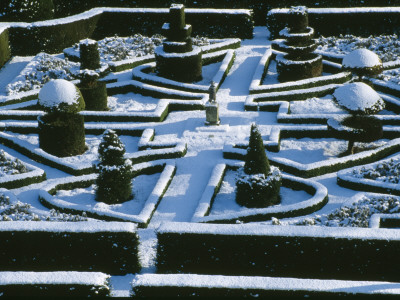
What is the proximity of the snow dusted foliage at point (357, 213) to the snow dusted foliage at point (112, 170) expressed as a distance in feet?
12.7

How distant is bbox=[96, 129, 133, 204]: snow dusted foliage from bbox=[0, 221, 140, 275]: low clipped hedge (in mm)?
2696

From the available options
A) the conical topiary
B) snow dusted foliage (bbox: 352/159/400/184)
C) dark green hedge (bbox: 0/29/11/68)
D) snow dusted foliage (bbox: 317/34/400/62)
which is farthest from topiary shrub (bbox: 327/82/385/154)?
dark green hedge (bbox: 0/29/11/68)

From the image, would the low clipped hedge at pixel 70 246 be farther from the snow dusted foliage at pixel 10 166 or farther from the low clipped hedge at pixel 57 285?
the snow dusted foliage at pixel 10 166

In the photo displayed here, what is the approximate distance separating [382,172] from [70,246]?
8013 mm

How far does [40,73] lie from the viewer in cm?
2212

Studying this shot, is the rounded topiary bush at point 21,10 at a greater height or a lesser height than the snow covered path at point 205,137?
greater

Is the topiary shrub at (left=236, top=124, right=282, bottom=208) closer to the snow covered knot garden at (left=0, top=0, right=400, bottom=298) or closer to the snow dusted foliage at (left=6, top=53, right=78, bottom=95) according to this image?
the snow covered knot garden at (left=0, top=0, right=400, bottom=298)

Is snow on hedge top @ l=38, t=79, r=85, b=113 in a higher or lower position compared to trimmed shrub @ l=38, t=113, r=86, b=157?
higher

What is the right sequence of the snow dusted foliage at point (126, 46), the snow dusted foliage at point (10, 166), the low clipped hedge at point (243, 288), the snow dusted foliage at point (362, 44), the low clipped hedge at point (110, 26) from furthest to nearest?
the low clipped hedge at point (110, 26) < the snow dusted foliage at point (126, 46) < the snow dusted foliage at point (362, 44) < the snow dusted foliage at point (10, 166) < the low clipped hedge at point (243, 288)

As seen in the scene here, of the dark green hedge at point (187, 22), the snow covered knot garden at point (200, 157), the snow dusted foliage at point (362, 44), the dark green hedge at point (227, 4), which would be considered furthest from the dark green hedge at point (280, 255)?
the dark green hedge at point (227, 4)

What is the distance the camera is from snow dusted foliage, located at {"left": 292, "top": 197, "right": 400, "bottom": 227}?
40.9 feet

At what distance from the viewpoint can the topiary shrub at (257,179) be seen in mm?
13406

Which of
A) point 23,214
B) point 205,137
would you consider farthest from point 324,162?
point 23,214

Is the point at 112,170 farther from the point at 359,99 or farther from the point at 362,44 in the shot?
the point at 362,44
